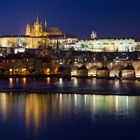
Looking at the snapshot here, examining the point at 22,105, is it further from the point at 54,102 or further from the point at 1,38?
the point at 1,38

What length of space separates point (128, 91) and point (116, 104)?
5.44 meters

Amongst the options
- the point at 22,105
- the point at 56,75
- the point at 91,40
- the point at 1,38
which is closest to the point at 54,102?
the point at 22,105

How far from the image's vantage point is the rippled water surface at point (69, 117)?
577 inches

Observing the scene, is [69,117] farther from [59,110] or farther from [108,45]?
[108,45]

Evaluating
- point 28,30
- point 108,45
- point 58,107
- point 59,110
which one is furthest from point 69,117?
point 28,30

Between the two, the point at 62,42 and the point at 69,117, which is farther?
the point at 62,42

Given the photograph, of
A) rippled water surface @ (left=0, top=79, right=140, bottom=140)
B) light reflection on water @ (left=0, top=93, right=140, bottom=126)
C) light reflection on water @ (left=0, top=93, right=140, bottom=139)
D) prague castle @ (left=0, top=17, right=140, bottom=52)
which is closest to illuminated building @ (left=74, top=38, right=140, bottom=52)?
prague castle @ (left=0, top=17, right=140, bottom=52)

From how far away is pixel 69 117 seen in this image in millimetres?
17156

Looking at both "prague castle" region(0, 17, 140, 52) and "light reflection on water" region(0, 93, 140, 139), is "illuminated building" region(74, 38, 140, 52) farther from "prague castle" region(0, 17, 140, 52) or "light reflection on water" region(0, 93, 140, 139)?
"light reflection on water" region(0, 93, 140, 139)

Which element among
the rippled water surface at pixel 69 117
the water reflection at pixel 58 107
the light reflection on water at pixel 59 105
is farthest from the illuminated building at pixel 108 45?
the rippled water surface at pixel 69 117

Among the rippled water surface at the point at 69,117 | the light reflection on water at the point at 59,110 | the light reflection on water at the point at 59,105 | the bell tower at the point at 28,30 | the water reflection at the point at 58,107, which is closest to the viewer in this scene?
the rippled water surface at the point at 69,117

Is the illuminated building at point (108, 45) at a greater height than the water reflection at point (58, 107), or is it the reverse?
the illuminated building at point (108, 45)

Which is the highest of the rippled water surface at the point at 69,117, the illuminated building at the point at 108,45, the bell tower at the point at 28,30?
the bell tower at the point at 28,30

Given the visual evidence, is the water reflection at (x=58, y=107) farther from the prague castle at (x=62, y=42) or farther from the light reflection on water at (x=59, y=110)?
the prague castle at (x=62, y=42)
